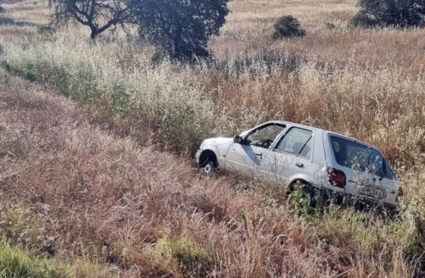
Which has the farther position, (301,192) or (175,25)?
(175,25)

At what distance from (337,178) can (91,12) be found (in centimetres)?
2467

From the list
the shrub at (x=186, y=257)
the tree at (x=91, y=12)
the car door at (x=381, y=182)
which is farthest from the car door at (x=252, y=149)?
the tree at (x=91, y=12)

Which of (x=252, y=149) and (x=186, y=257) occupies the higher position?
(x=186, y=257)

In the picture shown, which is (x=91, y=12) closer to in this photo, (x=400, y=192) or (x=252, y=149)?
(x=252, y=149)

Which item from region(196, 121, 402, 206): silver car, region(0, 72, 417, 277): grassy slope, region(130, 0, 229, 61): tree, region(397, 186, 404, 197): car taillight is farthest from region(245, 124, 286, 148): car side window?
region(130, 0, 229, 61): tree

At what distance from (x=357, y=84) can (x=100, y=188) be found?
6.84 m

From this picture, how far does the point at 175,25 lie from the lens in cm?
1984

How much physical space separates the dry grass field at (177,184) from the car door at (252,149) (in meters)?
0.40

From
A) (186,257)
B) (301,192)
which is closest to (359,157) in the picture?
(301,192)

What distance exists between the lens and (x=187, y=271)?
450 cm

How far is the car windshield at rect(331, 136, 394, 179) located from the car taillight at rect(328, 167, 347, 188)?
0.57 feet

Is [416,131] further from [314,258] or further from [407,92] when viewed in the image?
[314,258]

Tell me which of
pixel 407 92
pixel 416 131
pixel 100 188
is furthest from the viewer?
pixel 407 92

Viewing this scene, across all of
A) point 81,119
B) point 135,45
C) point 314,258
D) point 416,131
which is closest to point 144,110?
point 81,119
